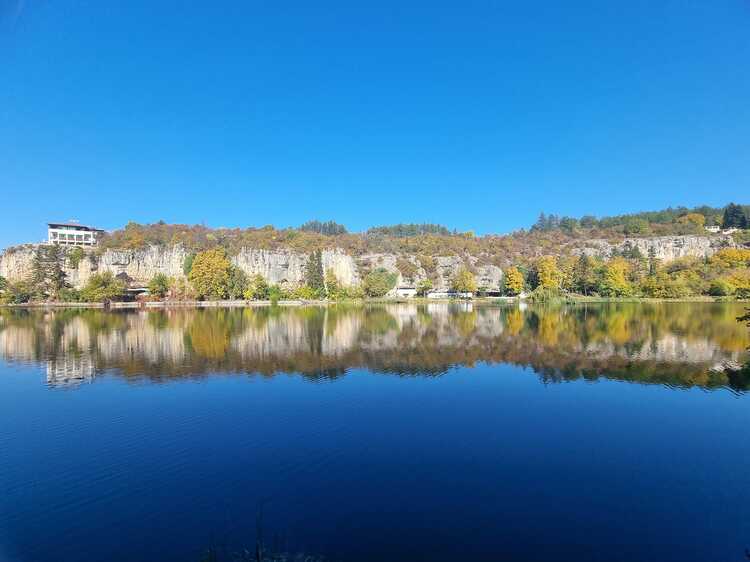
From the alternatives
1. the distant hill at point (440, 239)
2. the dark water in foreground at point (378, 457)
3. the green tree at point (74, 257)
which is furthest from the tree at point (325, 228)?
the dark water in foreground at point (378, 457)

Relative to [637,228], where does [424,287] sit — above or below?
below

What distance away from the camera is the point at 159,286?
73812 millimetres

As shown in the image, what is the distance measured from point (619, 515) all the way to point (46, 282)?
87.8 meters

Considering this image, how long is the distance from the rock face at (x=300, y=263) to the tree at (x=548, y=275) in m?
13.2

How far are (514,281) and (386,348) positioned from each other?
57943mm

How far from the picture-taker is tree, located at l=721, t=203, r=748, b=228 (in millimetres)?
95750

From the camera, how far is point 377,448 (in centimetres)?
1080

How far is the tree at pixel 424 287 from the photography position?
8300 centimetres

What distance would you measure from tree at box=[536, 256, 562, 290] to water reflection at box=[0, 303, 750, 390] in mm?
34500

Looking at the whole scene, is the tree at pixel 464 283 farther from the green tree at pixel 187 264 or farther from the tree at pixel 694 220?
the tree at pixel 694 220

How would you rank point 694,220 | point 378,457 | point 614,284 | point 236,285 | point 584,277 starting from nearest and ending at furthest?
point 378,457 → point 614,284 → point 236,285 → point 584,277 → point 694,220

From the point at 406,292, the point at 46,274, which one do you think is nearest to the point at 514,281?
the point at 406,292

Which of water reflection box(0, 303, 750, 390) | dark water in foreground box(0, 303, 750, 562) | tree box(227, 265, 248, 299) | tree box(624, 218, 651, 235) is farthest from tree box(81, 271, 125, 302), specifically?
tree box(624, 218, 651, 235)

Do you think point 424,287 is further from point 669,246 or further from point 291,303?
point 669,246
